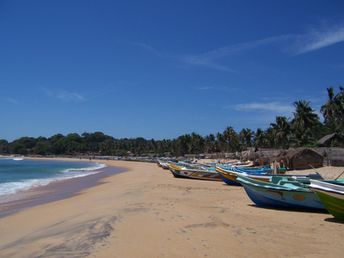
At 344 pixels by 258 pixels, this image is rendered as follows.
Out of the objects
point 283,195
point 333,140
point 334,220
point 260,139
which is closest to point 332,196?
point 334,220

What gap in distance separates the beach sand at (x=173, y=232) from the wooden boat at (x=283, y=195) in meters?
0.40

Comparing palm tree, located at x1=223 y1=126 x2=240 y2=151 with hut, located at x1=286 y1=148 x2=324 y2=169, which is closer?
hut, located at x1=286 y1=148 x2=324 y2=169

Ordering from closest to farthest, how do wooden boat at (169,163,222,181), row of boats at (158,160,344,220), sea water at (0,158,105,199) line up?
1. row of boats at (158,160,344,220)
2. sea water at (0,158,105,199)
3. wooden boat at (169,163,222,181)

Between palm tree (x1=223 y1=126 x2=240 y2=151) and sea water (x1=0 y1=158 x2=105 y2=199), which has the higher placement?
palm tree (x1=223 y1=126 x2=240 y2=151)

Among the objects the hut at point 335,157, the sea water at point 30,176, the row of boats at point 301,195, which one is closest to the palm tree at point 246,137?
the sea water at point 30,176

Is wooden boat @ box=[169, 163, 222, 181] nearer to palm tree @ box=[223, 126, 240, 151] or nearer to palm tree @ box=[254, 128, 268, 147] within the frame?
palm tree @ box=[254, 128, 268, 147]

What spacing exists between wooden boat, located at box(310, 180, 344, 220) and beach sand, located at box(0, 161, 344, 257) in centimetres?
40

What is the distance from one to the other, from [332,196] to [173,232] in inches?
182

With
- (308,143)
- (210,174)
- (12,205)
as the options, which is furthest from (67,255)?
(308,143)

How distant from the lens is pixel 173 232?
9.42 m

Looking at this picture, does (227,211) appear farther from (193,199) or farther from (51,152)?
(51,152)

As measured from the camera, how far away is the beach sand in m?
7.87

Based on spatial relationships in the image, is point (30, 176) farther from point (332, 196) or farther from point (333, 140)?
point (333, 140)

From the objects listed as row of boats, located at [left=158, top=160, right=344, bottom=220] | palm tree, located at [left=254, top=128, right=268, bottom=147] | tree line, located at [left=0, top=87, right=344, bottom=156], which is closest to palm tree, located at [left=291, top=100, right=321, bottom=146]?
tree line, located at [left=0, top=87, right=344, bottom=156]
